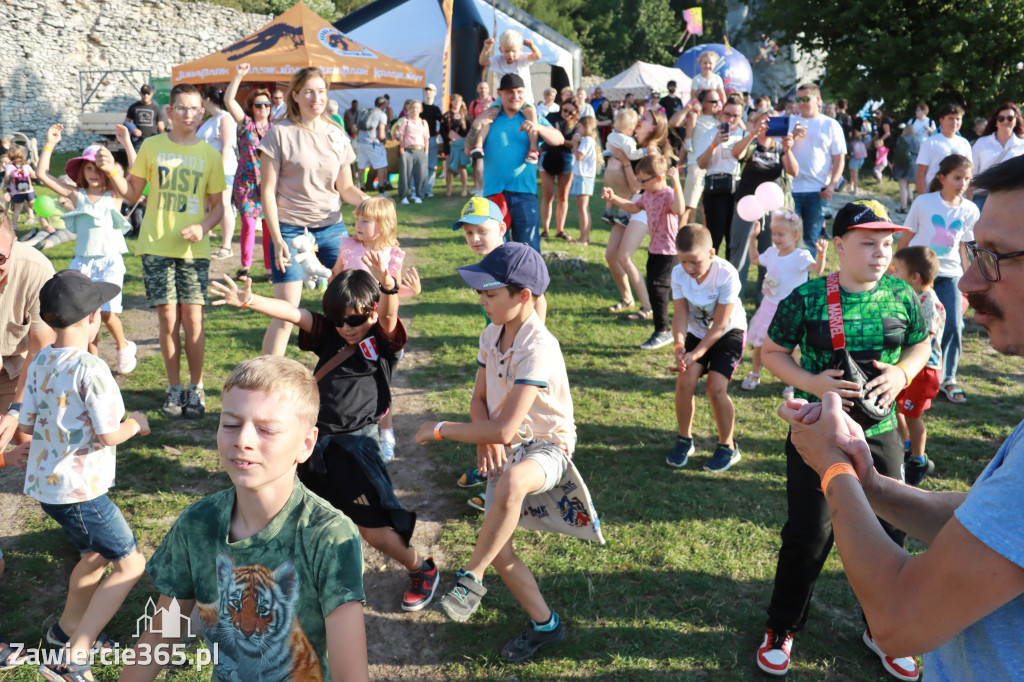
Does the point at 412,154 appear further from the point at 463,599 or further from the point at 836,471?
the point at 836,471

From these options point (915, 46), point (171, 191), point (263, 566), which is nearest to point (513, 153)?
point (171, 191)

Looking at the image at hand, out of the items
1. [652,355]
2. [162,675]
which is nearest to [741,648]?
[162,675]

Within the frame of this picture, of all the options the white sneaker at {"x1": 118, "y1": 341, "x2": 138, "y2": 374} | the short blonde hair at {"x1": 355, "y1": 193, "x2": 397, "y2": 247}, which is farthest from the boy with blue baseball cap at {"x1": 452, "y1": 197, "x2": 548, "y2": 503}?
the white sneaker at {"x1": 118, "y1": 341, "x2": 138, "y2": 374}

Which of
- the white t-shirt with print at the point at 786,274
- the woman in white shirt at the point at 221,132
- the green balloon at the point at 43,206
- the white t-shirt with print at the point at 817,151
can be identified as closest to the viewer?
the white t-shirt with print at the point at 786,274

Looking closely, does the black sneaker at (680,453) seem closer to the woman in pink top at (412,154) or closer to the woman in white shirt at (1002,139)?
the woman in white shirt at (1002,139)

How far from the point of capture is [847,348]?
3.21 m

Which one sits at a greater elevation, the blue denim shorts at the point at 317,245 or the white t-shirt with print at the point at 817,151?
the white t-shirt with print at the point at 817,151

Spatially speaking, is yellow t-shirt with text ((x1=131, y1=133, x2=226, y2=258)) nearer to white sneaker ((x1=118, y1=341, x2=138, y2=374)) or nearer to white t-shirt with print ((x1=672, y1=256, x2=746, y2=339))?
white sneaker ((x1=118, y1=341, x2=138, y2=374))

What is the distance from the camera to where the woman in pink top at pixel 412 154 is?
14.9 meters

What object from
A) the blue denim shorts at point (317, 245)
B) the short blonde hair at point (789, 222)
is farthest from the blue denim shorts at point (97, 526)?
the short blonde hair at point (789, 222)

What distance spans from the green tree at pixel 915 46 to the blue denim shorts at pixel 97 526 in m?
21.4

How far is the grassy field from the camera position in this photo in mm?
3418

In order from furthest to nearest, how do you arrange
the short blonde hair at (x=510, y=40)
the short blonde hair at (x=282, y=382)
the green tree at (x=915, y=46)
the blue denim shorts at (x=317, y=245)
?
the green tree at (x=915, y=46), the short blonde hair at (x=510, y=40), the blue denim shorts at (x=317, y=245), the short blonde hair at (x=282, y=382)

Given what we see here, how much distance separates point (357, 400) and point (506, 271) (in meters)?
1.04
